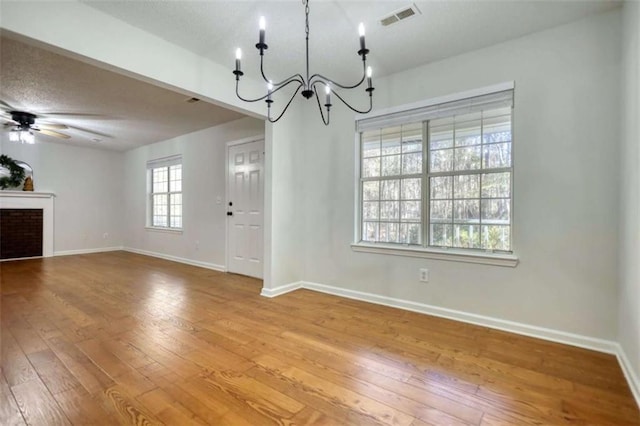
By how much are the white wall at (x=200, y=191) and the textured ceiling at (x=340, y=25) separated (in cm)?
200

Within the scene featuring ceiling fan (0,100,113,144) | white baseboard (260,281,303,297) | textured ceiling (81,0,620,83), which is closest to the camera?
textured ceiling (81,0,620,83)

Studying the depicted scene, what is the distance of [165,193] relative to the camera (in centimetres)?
636

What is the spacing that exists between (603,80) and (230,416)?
3.31 meters

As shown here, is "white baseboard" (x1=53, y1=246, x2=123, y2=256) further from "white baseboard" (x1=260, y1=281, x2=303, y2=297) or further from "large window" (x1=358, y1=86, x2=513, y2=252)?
"large window" (x1=358, y1=86, x2=513, y2=252)

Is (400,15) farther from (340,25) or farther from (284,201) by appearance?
(284,201)

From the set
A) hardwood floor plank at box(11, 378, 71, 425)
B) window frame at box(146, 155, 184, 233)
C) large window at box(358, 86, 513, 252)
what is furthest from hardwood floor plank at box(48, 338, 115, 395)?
window frame at box(146, 155, 184, 233)

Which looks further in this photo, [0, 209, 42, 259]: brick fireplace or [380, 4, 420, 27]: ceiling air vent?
[0, 209, 42, 259]: brick fireplace

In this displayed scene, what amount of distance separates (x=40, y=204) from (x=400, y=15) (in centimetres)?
765

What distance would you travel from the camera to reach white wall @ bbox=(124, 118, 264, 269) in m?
5.09

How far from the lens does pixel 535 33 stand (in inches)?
96.1

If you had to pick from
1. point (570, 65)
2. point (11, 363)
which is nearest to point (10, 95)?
point (11, 363)

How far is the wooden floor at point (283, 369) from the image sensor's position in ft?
5.09

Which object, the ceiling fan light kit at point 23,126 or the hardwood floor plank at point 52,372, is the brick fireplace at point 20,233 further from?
the hardwood floor plank at point 52,372

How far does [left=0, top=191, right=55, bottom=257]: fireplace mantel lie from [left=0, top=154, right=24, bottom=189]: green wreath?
0.52ft
